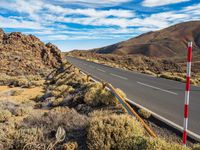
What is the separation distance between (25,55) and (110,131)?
109ft

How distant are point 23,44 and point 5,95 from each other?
876 inches

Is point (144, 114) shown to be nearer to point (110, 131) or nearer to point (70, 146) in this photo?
point (110, 131)

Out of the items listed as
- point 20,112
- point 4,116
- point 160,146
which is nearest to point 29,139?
point 160,146

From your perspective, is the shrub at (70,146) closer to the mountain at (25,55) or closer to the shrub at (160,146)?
the shrub at (160,146)

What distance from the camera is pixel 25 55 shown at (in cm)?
3612

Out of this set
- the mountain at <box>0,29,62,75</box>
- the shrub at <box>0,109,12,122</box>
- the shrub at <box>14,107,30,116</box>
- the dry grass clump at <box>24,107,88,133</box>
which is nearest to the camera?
the dry grass clump at <box>24,107,88,133</box>

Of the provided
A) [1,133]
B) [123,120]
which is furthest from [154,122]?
[1,133]

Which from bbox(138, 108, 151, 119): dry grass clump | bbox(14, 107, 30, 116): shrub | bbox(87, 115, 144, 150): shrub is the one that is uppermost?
bbox(87, 115, 144, 150): shrub

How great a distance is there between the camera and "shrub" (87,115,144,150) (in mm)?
4789

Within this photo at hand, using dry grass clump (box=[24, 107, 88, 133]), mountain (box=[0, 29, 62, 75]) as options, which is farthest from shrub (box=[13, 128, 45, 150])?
mountain (box=[0, 29, 62, 75])

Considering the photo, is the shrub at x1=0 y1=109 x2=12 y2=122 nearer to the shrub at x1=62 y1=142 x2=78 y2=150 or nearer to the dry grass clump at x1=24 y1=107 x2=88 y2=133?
the dry grass clump at x1=24 y1=107 x2=88 y2=133

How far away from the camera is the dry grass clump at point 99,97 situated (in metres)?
9.28

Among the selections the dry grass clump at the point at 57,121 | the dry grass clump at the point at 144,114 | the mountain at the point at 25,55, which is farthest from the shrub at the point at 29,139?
the mountain at the point at 25,55

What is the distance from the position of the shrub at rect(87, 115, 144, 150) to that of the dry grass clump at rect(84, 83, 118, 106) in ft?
12.3
